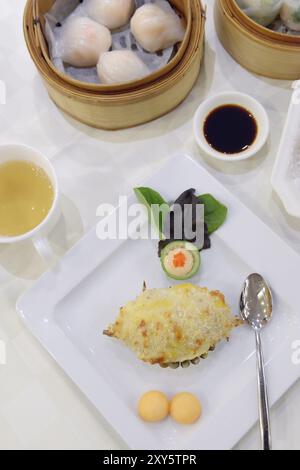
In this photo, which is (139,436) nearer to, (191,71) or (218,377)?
(218,377)

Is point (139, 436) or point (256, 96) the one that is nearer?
→ point (139, 436)

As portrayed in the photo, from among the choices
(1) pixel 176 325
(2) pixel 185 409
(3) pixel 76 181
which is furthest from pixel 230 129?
(2) pixel 185 409

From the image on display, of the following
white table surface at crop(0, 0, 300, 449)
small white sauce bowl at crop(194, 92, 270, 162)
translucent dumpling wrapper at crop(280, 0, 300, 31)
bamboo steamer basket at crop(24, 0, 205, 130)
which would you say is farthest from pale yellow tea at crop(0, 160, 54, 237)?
translucent dumpling wrapper at crop(280, 0, 300, 31)

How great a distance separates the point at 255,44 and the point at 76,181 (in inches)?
25.3

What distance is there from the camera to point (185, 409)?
4.63 feet

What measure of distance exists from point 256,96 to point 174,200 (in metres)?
0.43

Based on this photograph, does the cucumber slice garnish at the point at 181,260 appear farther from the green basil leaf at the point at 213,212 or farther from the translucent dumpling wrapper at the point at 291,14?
the translucent dumpling wrapper at the point at 291,14

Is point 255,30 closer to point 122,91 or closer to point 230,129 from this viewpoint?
point 230,129

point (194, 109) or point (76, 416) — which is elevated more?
point (194, 109)

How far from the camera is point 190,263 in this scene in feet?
5.02

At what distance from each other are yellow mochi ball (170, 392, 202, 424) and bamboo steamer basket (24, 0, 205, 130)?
791mm

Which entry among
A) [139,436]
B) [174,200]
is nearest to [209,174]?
[174,200]

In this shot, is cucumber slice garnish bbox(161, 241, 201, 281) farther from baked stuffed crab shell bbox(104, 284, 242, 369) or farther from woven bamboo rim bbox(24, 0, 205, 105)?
woven bamboo rim bbox(24, 0, 205, 105)

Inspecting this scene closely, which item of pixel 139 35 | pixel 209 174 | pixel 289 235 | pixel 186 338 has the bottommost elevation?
pixel 186 338
